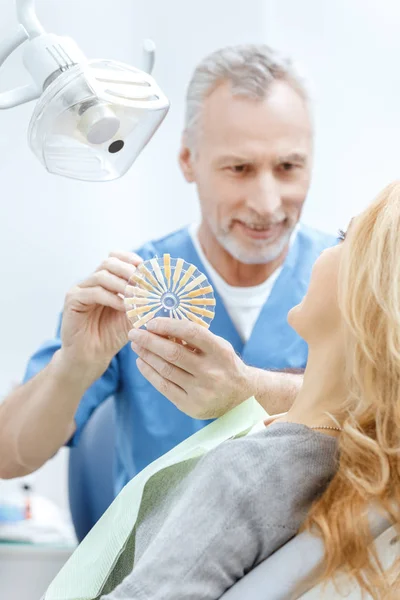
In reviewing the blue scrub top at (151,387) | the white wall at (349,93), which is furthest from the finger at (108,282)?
the white wall at (349,93)

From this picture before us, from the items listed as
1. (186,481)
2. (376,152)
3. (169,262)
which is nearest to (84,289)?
(169,262)

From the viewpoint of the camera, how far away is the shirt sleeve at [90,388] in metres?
1.61

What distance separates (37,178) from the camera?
6.91 ft

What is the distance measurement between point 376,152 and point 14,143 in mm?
829

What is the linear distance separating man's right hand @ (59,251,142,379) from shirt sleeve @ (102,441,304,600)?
44 cm

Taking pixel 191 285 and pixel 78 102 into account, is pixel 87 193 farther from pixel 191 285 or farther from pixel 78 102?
pixel 78 102

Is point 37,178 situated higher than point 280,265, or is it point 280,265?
point 37,178

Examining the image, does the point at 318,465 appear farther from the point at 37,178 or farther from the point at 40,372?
the point at 37,178

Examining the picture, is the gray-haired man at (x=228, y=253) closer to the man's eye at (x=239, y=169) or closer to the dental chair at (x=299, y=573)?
the man's eye at (x=239, y=169)

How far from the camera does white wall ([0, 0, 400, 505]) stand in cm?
210

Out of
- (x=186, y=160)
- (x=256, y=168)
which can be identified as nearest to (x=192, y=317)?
(x=256, y=168)

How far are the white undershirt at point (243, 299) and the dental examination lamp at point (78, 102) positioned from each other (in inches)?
25.3

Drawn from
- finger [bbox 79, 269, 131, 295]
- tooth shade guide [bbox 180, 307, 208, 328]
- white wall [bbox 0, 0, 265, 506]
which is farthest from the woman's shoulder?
white wall [bbox 0, 0, 265, 506]

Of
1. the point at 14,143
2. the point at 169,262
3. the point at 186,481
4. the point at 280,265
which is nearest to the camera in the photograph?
the point at 186,481
